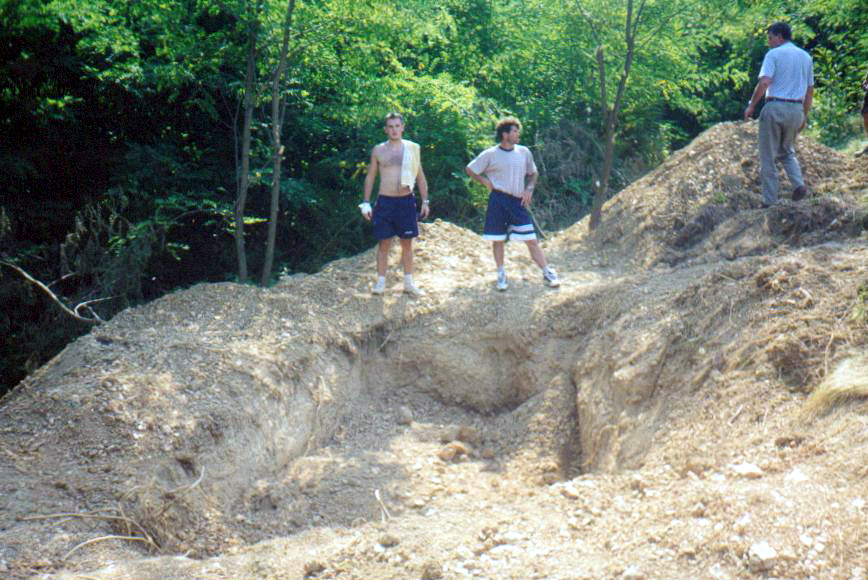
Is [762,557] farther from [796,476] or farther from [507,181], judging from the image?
[507,181]

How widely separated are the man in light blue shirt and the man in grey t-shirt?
6.82 feet

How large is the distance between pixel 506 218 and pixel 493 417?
5.90 ft

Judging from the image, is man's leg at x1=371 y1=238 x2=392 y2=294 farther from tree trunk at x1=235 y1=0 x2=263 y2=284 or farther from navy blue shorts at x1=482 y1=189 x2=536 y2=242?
tree trunk at x1=235 y1=0 x2=263 y2=284

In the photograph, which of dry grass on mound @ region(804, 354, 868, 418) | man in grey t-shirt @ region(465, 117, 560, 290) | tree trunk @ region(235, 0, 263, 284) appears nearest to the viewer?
dry grass on mound @ region(804, 354, 868, 418)

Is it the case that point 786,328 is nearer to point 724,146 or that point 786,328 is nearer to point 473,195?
point 724,146

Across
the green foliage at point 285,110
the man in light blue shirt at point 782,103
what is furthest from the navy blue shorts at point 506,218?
the man in light blue shirt at point 782,103

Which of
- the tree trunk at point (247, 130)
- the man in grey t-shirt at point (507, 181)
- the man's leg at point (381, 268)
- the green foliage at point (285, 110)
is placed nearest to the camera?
the man in grey t-shirt at point (507, 181)

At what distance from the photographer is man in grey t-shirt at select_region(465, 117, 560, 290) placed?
305 inches

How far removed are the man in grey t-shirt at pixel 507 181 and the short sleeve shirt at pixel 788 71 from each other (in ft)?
7.38

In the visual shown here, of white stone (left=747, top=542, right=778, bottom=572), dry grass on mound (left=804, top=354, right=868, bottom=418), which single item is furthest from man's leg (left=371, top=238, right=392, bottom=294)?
white stone (left=747, top=542, right=778, bottom=572)

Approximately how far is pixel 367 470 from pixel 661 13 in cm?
612

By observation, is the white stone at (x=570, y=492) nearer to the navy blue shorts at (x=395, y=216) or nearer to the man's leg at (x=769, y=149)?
the navy blue shorts at (x=395, y=216)

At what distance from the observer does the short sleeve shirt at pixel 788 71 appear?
7.62 metres

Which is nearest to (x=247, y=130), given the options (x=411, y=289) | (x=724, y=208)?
(x=411, y=289)
